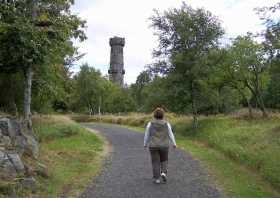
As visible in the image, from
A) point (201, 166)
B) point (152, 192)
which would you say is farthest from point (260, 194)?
point (201, 166)

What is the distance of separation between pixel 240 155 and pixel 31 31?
8.84 meters

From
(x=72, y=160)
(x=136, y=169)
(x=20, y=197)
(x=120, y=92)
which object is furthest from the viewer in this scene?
(x=120, y=92)

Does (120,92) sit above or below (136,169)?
above

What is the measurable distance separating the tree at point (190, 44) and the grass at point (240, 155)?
3083 mm

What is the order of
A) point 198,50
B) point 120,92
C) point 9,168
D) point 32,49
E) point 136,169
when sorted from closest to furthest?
point 9,168 < point 136,169 < point 32,49 < point 198,50 < point 120,92

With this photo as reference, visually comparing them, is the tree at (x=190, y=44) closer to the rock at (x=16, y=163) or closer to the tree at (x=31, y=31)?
the tree at (x=31, y=31)

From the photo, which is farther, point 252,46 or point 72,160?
point 252,46

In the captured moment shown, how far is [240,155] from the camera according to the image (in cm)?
1413

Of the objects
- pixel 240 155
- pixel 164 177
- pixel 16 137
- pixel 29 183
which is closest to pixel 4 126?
pixel 16 137

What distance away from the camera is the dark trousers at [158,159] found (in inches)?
409

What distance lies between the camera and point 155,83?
26453mm

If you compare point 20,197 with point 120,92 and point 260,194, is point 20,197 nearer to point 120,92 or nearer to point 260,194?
point 260,194

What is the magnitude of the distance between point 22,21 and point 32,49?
1.14 metres

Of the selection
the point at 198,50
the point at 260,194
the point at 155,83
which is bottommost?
the point at 260,194
